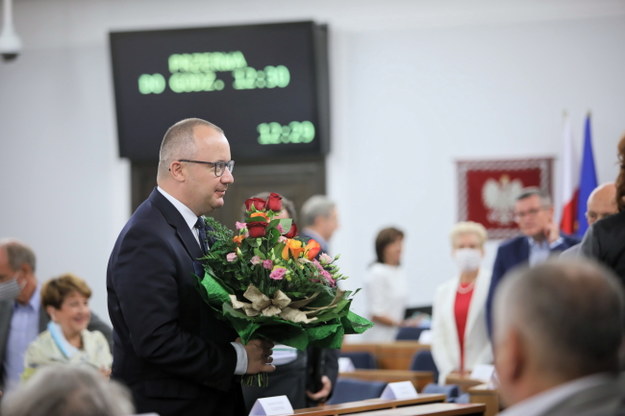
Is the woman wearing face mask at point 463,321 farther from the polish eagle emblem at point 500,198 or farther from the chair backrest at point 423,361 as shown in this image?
the polish eagle emblem at point 500,198

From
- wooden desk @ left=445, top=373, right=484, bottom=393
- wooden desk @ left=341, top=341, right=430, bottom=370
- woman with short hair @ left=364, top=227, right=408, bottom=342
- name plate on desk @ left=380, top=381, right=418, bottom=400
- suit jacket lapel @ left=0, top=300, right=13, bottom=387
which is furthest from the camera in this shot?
woman with short hair @ left=364, top=227, right=408, bottom=342

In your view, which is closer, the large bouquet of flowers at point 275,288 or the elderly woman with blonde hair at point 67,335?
the large bouquet of flowers at point 275,288

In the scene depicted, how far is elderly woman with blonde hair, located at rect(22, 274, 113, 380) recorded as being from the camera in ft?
17.0

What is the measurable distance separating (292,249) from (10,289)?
2.78m

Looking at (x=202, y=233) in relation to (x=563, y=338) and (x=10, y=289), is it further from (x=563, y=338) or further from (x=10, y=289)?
(x=10, y=289)

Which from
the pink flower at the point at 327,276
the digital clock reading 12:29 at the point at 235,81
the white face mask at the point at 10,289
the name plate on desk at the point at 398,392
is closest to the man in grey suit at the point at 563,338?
the pink flower at the point at 327,276

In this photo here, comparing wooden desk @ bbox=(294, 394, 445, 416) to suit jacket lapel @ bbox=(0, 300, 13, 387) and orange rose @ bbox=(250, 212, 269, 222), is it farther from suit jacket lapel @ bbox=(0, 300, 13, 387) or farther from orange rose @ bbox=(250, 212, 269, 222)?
suit jacket lapel @ bbox=(0, 300, 13, 387)

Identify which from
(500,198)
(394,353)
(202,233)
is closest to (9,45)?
(394,353)

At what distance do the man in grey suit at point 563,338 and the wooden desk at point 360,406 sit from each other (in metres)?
1.77

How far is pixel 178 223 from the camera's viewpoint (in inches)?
131

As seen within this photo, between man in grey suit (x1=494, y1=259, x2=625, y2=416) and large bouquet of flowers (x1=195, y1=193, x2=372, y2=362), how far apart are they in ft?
5.14

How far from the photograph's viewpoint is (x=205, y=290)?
3164 mm

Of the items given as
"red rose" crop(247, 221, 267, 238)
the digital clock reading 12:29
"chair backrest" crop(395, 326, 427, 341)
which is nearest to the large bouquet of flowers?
"red rose" crop(247, 221, 267, 238)

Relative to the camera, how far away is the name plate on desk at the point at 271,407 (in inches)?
128
